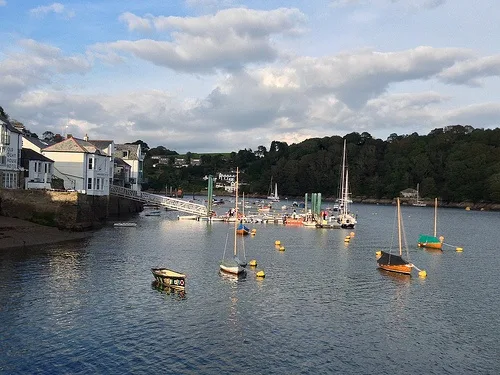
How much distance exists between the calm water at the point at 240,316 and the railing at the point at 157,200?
133ft

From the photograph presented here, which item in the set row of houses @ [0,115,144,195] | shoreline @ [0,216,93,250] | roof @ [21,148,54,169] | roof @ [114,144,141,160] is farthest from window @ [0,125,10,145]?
roof @ [114,144,141,160]

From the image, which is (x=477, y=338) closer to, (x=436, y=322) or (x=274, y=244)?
(x=436, y=322)

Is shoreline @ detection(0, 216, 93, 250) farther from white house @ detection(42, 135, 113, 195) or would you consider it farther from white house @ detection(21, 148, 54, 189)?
white house @ detection(42, 135, 113, 195)

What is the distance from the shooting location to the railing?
9450 centimetres

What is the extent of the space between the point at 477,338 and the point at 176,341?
17.3 meters

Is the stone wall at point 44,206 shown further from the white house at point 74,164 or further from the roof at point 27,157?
the white house at point 74,164

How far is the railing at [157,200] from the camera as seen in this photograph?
Result: 9450 centimetres

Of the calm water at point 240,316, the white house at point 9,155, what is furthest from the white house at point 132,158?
the calm water at point 240,316

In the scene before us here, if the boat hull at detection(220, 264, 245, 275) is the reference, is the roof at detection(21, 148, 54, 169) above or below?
above

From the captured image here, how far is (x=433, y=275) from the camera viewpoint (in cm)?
4825

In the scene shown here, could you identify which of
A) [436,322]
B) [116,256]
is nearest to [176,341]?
[436,322]

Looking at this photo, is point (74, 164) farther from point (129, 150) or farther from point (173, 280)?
point (173, 280)

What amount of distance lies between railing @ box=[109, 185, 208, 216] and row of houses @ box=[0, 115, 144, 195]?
2.79 metres

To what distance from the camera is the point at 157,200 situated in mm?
96688
